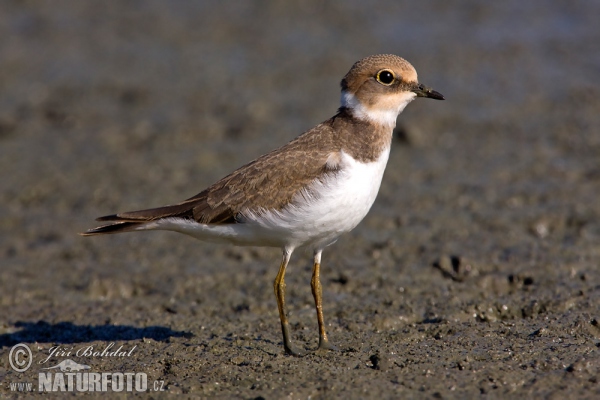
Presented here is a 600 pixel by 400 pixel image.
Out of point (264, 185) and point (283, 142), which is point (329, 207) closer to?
point (264, 185)

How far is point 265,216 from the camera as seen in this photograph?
7.09 meters

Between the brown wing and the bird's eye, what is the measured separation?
0.61 meters

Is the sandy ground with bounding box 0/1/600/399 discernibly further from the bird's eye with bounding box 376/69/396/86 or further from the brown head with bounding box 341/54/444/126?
the bird's eye with bounding box 376/69/396/86

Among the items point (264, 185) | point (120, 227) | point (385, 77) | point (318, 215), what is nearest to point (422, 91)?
point (385, 77)

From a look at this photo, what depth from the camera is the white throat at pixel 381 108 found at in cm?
739

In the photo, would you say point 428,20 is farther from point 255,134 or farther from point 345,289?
point 345,289

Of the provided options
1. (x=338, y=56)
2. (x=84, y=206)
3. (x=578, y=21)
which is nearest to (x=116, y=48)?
(x=338, y=56)

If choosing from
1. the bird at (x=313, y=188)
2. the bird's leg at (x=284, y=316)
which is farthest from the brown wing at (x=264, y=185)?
the bird's leg at (x=284, y=316)

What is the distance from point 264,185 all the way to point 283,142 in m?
5.24

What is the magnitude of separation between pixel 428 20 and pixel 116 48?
6.04 meters

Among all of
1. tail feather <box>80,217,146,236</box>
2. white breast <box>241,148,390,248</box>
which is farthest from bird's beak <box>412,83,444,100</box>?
tail feather <box>80,217,146,236</box>

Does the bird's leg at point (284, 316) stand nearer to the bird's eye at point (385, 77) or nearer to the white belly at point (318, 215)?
the white belly at point (318, 215)

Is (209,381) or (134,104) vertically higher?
(134,104)

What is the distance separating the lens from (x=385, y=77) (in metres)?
7.45
